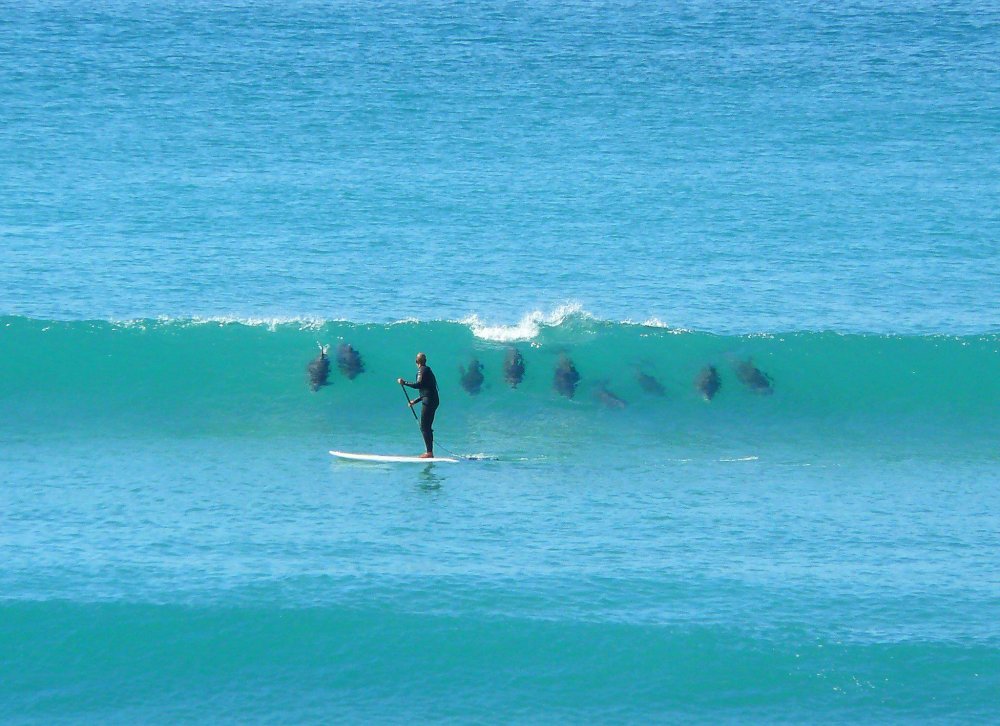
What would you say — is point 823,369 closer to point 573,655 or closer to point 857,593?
point 857,593

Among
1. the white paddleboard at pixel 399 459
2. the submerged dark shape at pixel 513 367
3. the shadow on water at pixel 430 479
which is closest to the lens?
the shadow on water at pixel 430 479

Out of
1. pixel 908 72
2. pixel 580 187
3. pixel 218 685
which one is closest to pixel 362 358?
pixel 218 685

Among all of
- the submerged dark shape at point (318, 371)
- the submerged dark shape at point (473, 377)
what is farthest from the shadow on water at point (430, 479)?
the submerged dark shape at point (318, 371)

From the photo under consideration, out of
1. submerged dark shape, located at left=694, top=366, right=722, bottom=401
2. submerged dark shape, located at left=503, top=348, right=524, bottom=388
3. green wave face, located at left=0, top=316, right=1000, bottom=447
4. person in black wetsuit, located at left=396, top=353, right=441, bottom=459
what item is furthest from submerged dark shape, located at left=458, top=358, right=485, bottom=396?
submerged dark shape, located at left=694, top=366, right=722, bottom=401

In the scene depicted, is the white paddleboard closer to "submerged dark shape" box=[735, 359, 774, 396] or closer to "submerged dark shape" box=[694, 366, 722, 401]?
"submerged dark shape" box=[694, 366, 722, 401]

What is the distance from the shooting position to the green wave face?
21344mm

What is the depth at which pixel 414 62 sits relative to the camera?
42.8m

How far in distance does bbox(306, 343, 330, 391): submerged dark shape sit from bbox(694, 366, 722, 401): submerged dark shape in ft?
18.6

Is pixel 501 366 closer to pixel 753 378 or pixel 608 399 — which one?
pixel 608 399

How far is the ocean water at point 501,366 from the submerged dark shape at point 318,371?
0.17 metres

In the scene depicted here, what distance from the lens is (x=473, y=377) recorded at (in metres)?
22.6

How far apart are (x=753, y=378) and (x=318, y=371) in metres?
6.67

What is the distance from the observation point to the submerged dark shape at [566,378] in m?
22.3

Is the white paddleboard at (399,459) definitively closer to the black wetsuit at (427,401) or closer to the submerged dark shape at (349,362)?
the black wetsuit at (427,401)
